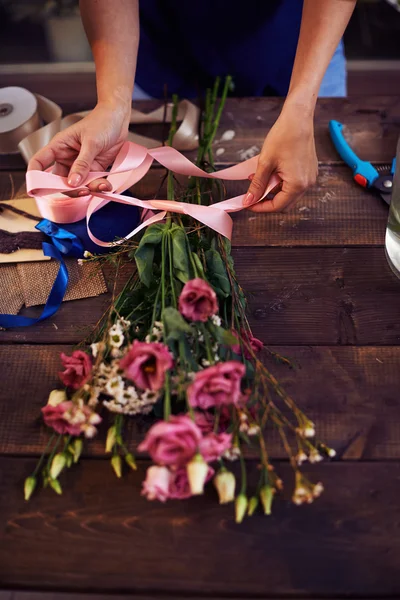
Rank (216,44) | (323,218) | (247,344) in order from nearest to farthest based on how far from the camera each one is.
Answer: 1. (247,344)
2. (323,218)
3. (216,44)

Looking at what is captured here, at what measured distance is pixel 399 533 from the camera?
707 mm

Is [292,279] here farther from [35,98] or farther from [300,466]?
[35,98]

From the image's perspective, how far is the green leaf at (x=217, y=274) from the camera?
832 mm

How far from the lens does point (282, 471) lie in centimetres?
76

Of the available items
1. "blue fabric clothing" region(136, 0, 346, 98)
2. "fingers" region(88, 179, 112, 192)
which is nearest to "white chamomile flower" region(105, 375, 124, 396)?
"fingers" region(88, 179, 112, 192)

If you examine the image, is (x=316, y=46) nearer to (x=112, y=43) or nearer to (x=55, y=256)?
(x=112, y=43)

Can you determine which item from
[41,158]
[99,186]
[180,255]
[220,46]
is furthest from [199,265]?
[220,46]

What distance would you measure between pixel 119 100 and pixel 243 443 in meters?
0.64

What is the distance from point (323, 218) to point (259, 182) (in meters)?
0.15

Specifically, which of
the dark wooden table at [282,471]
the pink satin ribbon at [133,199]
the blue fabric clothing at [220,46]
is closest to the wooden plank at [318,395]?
the dark wooden table at [282,471]

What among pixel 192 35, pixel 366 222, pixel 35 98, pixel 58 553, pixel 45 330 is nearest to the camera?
pixel 58 553

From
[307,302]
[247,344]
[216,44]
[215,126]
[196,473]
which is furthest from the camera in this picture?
[216,44]

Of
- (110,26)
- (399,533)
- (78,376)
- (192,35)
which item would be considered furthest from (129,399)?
(192,35)

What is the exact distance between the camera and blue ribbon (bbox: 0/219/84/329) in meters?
0.92
